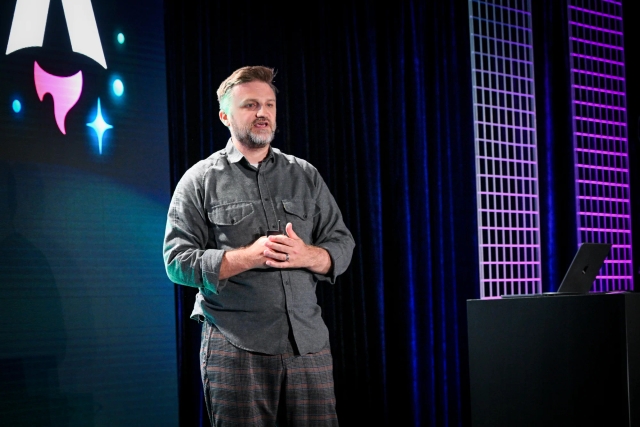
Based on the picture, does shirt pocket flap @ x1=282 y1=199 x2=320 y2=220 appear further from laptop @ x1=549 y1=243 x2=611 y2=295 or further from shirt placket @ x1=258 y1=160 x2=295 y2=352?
laptop @ x1=549 y1=243 x2=611 y2=295

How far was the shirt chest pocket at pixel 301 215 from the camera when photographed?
2533 millimetres

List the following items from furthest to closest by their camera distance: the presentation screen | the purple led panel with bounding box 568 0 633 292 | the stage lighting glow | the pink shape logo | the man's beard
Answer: the purple led panel with bounding box 568 0 633 292 → the stage lighting glow → the pink shape logo → the presentation screen → the man's beard

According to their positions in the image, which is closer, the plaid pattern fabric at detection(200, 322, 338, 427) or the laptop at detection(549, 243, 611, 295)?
the plaid pattern fabric at detection(200, 322, 338, 427)

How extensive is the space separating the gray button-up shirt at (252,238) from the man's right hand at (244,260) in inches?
0.9

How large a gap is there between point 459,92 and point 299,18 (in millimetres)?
1016

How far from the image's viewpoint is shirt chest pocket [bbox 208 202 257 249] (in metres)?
2.46

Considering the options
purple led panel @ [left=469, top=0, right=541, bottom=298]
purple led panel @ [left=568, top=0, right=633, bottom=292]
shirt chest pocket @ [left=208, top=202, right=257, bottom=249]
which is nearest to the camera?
shirt chest pocket @ [left=208, top=202, right=257, bottom=249]

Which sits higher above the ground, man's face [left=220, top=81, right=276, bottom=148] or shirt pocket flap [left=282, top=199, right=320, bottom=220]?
man's face [left=220, top=81, right=276, bottom=148]

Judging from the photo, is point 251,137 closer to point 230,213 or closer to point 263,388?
point 230,213

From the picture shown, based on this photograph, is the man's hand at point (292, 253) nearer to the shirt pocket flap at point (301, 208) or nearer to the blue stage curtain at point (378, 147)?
the shirt pocket flap at point (301, 208)

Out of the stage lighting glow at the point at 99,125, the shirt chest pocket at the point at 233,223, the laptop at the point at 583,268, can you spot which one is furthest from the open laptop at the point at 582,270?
the stage lighting glow at the point at 99,125

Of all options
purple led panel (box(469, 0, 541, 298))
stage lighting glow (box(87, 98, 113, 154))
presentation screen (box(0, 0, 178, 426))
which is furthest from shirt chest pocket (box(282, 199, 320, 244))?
purple led panel (box(469, 0, 541, 298))

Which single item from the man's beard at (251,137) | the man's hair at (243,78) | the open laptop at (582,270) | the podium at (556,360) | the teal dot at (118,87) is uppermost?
the teal dot at (118,87)

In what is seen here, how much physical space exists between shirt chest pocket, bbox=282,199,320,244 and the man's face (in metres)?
0.23
